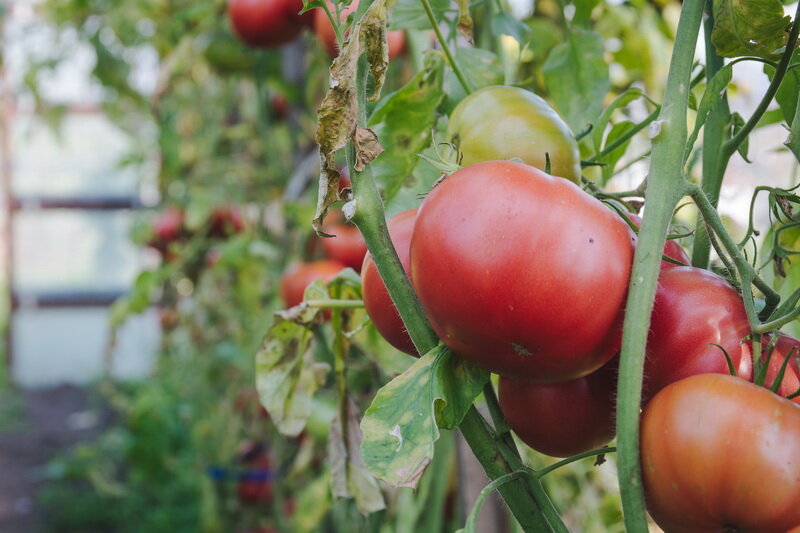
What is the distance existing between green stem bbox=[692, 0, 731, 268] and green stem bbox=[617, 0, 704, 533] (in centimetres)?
9

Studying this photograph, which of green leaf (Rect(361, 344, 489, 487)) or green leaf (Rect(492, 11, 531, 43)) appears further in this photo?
green leaf (Rect(492, 11, 531, 43))

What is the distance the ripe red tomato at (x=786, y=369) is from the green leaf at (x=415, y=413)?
0.12 metres

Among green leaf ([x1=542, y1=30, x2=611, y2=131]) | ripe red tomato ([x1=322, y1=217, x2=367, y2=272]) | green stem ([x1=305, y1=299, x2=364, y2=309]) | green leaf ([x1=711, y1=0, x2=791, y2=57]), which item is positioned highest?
green leaf ([x1=711, y1=0, x2=791, y2=57])

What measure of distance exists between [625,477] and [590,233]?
9 cm

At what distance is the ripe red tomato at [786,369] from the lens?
31cm

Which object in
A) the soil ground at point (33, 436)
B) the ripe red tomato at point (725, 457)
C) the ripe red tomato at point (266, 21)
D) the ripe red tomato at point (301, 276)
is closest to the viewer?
the ripe red tomato at point (725, 457)

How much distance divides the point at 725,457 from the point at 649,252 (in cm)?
8

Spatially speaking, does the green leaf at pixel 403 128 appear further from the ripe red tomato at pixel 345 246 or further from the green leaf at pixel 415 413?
the ripe red tomato at pixel 345 246

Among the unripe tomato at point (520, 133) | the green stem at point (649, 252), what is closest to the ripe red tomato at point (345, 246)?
the unripe tomato at point (520, 133)

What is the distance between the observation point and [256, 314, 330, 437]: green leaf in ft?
1.64

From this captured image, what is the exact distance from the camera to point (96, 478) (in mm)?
2625

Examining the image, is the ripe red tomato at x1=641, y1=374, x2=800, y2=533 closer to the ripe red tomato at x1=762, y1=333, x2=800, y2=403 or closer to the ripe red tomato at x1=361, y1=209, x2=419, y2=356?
the ripe red tomato at x1=762, y1=333, x2=800, y2=403

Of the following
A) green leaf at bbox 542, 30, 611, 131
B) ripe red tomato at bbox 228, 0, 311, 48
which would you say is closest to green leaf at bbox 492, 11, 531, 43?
green leaf at bbox 542, 30, 611, 131

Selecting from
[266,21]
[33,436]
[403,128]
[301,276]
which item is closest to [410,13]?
[403,128]
